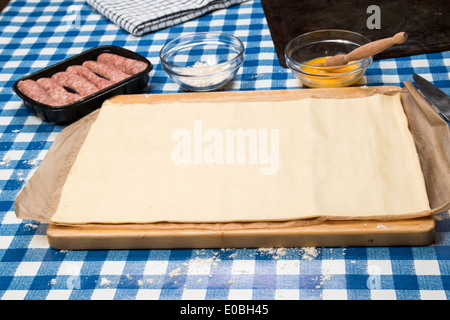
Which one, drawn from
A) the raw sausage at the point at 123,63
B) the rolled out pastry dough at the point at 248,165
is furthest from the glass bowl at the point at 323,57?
the raw sausage at the point at 123,63

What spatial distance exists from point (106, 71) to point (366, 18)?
2.56ft

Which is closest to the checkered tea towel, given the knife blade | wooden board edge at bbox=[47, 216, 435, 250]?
the knife blade

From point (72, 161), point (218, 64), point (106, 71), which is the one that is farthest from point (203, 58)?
point (72, 161)

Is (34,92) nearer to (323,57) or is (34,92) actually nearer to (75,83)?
(75,83)

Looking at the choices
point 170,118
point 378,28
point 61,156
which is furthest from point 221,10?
point 61,156

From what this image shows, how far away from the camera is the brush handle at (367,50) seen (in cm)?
121

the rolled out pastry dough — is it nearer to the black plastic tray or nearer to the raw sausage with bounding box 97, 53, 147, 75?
the black plastic tray

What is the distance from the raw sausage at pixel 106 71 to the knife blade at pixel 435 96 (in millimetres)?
720

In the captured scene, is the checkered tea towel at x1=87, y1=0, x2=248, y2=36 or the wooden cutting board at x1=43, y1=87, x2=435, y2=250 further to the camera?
the checkered tea towel at x1=87, y1=0, x2=248, y2=36

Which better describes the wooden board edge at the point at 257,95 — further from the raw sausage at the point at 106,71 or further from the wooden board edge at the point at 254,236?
the wooden board edge at the point at 254,236

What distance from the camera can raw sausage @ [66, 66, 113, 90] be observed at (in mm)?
1364

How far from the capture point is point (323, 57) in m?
1.46

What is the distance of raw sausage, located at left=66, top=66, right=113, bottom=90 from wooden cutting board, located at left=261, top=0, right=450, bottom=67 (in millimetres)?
481
